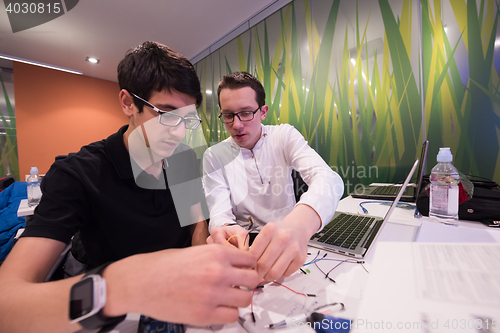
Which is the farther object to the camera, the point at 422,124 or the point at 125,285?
the point at 422,124

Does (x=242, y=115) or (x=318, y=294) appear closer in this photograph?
(x=318, y=294)

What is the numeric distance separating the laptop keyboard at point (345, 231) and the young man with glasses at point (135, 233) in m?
0.48

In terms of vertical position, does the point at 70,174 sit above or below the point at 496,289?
above

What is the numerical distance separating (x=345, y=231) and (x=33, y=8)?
4549mm

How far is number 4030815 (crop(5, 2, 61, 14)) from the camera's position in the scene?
2.69m

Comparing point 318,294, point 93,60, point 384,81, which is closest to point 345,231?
point 318,294

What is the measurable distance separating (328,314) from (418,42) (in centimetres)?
251

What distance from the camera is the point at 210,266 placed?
1.35 feet

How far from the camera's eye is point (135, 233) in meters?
0.88

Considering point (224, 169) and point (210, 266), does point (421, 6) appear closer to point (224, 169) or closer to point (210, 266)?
point (224, 169)

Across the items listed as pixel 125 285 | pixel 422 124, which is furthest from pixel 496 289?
pixel 422 124

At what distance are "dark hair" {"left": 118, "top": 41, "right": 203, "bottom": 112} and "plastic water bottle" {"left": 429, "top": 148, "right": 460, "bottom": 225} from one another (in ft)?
4.33

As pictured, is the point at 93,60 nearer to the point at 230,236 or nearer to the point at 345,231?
the point at 230,236

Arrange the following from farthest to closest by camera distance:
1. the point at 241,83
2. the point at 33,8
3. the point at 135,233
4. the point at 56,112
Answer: the point at 56,112, the point at 33,8, the point at 241,83, the point at 135,233
